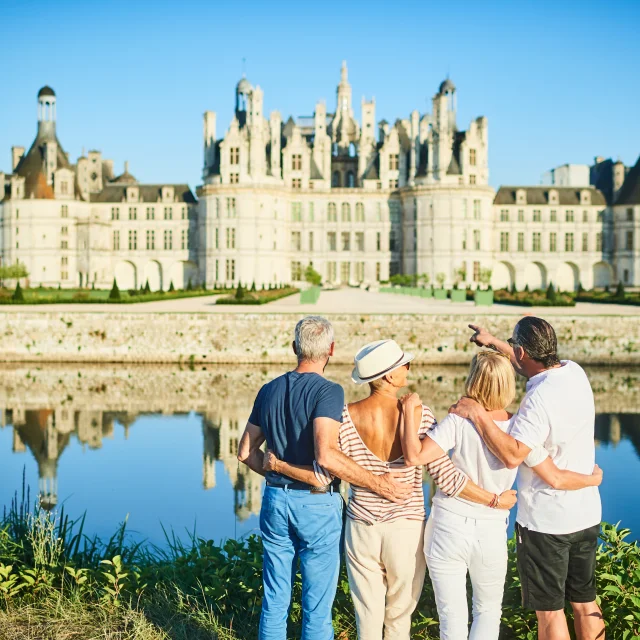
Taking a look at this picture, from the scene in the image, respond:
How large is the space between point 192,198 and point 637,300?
36.3 meters

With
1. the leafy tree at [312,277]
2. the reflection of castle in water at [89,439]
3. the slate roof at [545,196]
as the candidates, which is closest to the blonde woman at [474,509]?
the reflection of castle in water at [89,439]

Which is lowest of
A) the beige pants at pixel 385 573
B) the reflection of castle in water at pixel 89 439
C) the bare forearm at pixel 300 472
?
the reflection of castle in water at pixel 89 439

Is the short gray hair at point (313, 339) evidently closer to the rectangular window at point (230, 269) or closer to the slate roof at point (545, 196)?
the rectangular window at point (230, 269)

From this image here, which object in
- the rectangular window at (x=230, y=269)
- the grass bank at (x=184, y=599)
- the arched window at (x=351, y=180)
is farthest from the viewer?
the arched window at (x=351, y=180)

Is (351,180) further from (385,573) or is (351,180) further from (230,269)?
(385,573)

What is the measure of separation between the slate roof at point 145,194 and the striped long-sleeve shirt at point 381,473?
56321 mm

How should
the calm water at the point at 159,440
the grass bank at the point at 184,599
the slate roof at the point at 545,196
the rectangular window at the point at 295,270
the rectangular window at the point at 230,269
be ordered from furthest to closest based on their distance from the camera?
1. the slate roof at the point at 545,196
2. the rectangular window at the point at 295,270
3. the rectangular window at the point at 230,269
4. the calm water at the point at 159,440
5. the grass bank at the point at 184,599

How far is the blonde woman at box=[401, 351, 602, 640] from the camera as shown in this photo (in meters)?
3.88

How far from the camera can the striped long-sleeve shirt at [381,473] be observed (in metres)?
→ 3.93

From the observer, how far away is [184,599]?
498 cm

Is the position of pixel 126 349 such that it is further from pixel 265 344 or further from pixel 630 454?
pixel 630 454

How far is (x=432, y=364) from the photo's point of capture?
2211 centimetres

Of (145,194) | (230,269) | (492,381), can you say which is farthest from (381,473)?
(145,194)

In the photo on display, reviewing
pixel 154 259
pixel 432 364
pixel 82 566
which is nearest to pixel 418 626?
pixel 82 566
